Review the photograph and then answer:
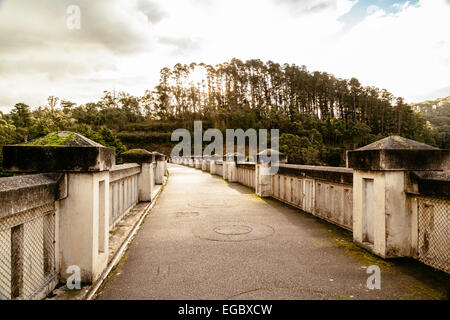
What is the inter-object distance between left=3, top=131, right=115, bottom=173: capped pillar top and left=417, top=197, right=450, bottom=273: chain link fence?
15.4ft

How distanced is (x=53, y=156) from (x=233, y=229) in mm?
4012

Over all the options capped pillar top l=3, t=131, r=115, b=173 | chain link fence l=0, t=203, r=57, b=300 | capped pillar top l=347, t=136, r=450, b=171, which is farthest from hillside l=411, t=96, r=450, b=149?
chain link fence l=0, t=203, r=57, b=300

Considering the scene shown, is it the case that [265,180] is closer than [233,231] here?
No

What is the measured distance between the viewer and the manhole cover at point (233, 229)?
6.00 metres

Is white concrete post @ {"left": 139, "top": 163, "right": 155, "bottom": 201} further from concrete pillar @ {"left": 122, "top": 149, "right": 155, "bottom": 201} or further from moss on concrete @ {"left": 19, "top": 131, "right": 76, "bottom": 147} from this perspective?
moss on concrete @ {"left": 19, "top": 131, "right": 76, "bottom": 147}

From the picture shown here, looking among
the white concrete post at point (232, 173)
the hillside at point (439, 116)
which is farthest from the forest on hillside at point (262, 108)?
the white concrete post at point (232, 173)

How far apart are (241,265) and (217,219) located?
3.18 m

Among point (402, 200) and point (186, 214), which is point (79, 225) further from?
point (402, 200)

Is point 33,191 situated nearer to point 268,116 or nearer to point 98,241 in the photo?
point 98,241

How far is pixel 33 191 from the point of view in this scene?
2832 mm

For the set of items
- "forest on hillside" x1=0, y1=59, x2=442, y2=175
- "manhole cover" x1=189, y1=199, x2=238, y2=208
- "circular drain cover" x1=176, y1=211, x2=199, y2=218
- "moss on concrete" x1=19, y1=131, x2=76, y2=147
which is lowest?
"circular drain cover" x1=176, y1=211, x2=199, y2=218

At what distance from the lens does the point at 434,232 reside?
3998 millimetres

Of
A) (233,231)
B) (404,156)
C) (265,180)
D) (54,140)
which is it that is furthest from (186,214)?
(404,156)

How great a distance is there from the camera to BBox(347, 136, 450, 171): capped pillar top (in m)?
4.36
